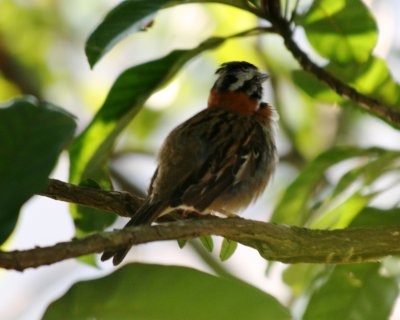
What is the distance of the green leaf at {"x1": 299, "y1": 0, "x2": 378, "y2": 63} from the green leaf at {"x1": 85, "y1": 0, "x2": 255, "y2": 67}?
1101 mm

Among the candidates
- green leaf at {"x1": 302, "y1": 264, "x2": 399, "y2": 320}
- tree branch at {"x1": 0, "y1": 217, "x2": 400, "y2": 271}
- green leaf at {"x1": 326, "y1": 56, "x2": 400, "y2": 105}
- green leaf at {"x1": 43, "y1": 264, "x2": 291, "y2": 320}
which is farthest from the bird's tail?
green leaf at {"x1": 43, "y1": 264, "x2": 291, "y2": 320}

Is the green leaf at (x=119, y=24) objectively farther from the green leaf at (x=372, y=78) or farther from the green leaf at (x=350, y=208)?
the green leaf at (x=350, y=208)

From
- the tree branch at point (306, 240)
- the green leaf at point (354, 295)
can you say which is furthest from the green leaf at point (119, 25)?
the green leaf at point (354, 295)

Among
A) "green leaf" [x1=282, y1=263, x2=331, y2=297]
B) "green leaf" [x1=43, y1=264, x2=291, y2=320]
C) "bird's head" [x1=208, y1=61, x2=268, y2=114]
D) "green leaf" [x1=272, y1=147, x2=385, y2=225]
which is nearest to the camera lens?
"green leaf" [x1=43, y1=264, x2=291, y2=320]

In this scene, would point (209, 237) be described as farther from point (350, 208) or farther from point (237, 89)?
point (237, 89)

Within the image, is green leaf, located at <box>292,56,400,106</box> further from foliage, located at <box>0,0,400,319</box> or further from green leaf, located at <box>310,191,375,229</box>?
green leaf, located at <box>310,191,375,229</box>

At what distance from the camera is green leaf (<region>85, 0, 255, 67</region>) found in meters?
3.94

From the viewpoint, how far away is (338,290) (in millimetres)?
4754

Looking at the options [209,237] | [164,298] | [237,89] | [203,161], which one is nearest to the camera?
[164,298]

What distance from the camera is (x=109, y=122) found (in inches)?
184

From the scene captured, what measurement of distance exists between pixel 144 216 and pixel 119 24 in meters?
1.05

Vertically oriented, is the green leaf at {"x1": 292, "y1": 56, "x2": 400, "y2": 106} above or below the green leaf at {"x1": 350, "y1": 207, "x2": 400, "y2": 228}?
above

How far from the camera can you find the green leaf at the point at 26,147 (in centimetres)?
275

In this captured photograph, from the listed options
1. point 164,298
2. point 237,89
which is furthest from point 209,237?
point 237,89
